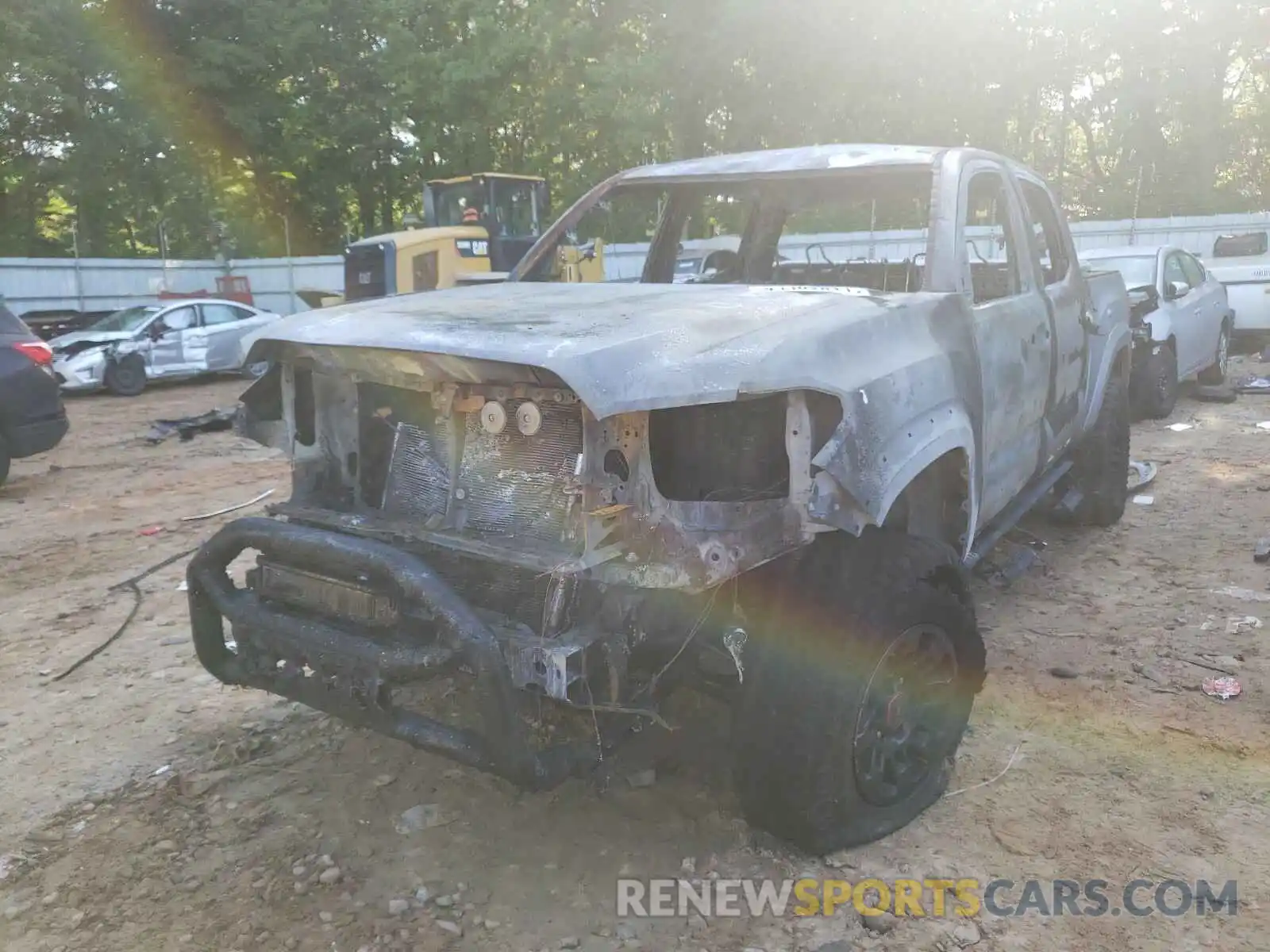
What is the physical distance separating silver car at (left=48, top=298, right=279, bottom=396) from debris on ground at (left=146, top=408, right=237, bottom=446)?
286cm

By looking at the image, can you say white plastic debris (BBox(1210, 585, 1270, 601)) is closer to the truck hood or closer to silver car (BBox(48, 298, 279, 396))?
the truck hood

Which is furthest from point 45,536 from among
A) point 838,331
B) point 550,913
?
point 838,331

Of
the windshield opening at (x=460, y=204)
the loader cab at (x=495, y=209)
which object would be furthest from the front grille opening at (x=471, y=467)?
the windshield opening at (x=460, y=204)

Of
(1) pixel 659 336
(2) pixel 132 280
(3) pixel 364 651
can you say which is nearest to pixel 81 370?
(2) pixel 132 280

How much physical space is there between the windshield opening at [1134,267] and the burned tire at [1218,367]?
75.5 inches

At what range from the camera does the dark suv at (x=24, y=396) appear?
787cm

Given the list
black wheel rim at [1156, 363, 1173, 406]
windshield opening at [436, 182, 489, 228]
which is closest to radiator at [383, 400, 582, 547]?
black wheel rim at [1156, 363, 1173, 406]

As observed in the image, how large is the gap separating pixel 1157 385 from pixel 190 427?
31.6 feet

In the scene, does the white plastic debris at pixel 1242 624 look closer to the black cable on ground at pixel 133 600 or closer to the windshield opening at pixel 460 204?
the black cable on ground at pixel 133 600

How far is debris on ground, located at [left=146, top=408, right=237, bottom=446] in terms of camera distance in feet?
34.6

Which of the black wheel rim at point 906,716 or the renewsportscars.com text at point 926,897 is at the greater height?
the black wheel rim at point 906,716

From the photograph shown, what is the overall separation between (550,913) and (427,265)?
12.7m

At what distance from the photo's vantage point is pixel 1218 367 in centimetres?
1114

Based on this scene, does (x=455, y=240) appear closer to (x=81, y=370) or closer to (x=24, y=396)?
(x=81, y=370)
